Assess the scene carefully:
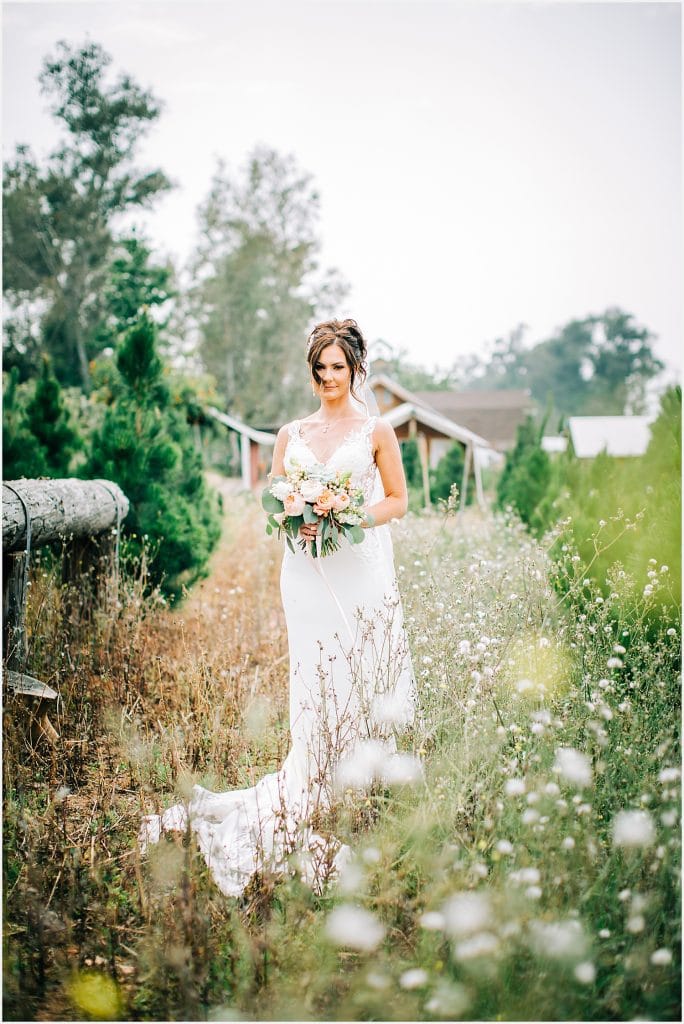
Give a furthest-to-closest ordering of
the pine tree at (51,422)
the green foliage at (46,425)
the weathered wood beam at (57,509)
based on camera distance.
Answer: the pine tree at (51,422)
the green foliage at (46,425)
the weathered wood beam at (57,509)

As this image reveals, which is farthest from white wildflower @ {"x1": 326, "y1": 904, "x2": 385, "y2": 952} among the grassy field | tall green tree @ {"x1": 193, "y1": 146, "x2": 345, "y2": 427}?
tall green tree @ {"x1": 193, "y1": 146, "x2": 345, "y2": 427}

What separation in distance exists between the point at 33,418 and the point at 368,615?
5465mm

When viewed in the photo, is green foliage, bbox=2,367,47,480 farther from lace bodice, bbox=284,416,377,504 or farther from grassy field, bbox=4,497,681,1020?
lace bodice, bbox=284,416,377,504

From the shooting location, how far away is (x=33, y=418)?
752 centimetres

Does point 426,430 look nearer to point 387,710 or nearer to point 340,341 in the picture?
point 340,341

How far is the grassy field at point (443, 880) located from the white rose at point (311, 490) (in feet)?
2.97

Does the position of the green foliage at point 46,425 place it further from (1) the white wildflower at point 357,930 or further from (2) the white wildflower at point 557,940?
(2) the white wildflower at point 557,940

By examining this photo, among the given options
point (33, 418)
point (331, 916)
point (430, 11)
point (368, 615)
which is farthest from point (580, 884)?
point (33, 418)

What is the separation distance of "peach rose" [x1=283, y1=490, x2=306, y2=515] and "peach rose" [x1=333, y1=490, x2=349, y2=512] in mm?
152

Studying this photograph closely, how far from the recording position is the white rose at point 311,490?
3.13 m

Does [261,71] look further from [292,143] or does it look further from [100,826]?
[292,143]

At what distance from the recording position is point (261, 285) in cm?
2777

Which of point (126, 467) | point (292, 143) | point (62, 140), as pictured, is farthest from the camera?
point (292, 143)

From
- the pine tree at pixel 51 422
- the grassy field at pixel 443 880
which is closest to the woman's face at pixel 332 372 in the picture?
the grassy field at pixel 443 880
